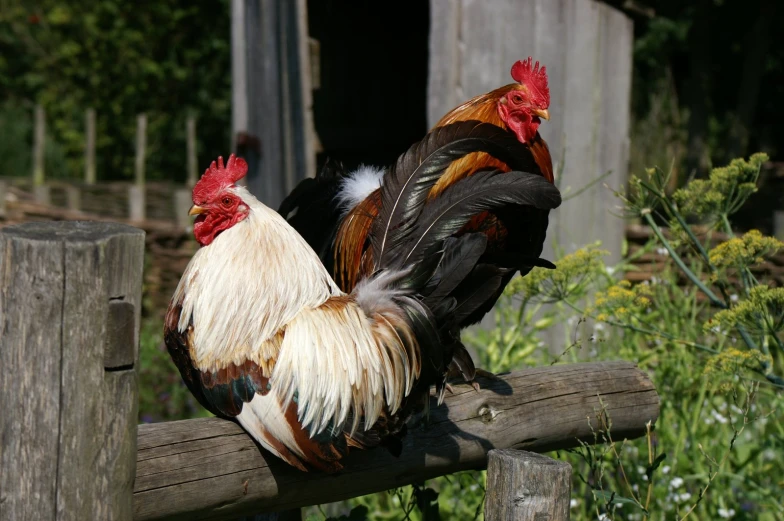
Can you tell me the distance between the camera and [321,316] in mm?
2350

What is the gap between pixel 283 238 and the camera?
8.01ft

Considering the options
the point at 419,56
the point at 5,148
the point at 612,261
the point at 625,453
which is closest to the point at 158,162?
the point at 5,148

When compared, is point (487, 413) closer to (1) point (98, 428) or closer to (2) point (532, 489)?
(2) point (532, 489)

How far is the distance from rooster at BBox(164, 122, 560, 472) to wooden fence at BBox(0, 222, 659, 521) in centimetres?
15

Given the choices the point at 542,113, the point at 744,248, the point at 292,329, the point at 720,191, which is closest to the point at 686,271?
the point at 744,248

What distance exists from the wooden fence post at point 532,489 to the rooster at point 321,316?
1.29ft

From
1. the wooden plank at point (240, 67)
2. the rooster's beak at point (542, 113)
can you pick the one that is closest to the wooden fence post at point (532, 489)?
the rooster's beak at point (542, 113)

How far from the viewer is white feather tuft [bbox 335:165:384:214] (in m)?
3.20

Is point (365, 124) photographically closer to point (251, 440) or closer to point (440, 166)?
point (440, 166)

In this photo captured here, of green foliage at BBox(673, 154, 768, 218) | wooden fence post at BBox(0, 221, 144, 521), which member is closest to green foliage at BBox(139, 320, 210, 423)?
green foliage at BBox(673, 154, 768, 218)

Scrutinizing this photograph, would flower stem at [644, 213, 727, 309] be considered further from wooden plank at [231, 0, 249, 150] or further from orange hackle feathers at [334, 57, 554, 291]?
wooden plank at [231, 0, 249, 150]

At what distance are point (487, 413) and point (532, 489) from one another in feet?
2.19

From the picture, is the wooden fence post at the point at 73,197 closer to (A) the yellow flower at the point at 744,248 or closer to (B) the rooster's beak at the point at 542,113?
(B) the rooster's beak at the point at 542,113

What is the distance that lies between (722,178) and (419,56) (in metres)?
4.73
